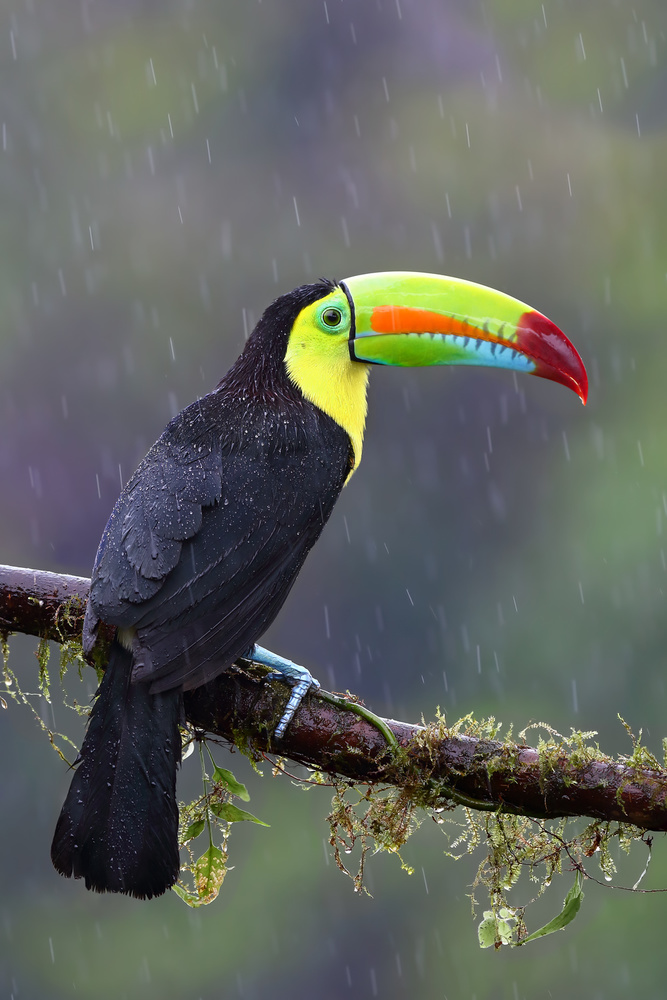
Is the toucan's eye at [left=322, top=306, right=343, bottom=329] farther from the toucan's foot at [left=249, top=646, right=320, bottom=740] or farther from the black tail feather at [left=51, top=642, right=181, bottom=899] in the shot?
the black tail feather at [left=51, top=642, right=181, bottom=899]

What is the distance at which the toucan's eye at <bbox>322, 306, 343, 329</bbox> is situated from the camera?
2.99 metres

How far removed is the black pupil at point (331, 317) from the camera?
2.99 m

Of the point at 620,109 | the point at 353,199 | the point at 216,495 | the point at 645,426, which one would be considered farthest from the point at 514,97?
the point at 216,495

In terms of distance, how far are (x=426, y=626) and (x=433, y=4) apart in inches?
452

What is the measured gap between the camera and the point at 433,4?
21500mm

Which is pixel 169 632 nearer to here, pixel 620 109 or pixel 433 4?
pixel 620 109

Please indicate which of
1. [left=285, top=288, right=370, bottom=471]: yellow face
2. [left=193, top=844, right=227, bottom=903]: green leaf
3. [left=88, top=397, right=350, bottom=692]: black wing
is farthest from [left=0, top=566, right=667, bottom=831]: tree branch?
[left=285, top=288, right=370, bottom=471]: yellow face

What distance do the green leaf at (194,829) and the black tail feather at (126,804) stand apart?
18 centimetres

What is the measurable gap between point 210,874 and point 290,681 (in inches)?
17.0

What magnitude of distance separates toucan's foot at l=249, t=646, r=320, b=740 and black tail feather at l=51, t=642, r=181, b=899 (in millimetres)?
212

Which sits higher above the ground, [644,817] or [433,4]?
[433,4]

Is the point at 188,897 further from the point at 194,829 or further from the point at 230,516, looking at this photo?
the point at 230,516

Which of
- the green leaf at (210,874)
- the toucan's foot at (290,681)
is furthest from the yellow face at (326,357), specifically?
the green leaf at (210,874)

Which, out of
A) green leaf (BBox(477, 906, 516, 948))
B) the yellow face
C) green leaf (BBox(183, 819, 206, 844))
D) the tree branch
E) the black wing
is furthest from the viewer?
the yellow face
